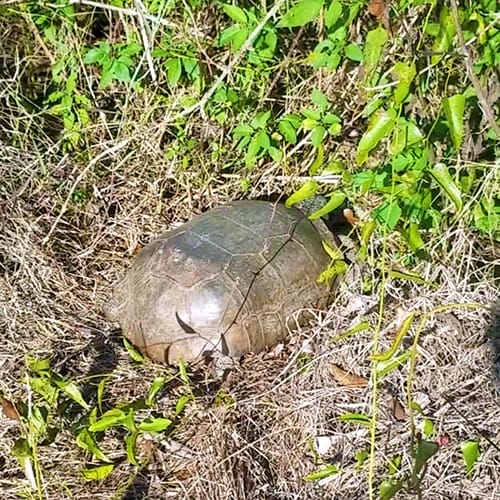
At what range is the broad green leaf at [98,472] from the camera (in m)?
2.54

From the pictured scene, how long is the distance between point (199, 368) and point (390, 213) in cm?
86

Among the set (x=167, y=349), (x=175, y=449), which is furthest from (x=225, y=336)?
(x=175, y=449)

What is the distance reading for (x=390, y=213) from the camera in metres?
3.00

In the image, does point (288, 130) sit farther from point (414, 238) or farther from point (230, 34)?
point (414, 238)

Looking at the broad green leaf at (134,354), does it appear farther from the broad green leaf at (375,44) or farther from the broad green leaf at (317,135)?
the broad green leaf at (375,44)

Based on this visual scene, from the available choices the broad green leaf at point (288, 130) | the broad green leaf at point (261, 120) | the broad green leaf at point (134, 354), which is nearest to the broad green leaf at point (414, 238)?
the broad green leaf at point (288, 130)

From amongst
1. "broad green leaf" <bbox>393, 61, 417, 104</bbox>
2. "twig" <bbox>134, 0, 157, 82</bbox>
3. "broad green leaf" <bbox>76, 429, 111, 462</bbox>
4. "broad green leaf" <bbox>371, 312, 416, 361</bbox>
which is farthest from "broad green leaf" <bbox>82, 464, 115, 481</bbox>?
"twig" <bbox>134, 0, 157, 82</bbox>

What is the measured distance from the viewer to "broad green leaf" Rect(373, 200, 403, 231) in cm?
301

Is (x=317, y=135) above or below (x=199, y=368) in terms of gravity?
above

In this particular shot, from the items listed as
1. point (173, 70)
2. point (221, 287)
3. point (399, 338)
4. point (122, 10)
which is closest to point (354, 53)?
point (173, 70)

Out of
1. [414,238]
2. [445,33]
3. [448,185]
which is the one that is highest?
[445,33]

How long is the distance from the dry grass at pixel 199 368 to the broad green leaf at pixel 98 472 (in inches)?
3.6

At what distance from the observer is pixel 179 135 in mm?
3986

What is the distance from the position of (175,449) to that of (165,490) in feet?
0.53
